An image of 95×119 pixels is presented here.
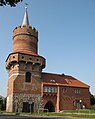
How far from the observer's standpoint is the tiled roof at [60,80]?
56713 millimetres

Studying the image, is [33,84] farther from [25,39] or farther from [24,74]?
[25,39]

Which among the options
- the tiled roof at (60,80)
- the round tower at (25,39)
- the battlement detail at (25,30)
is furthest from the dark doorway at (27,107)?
the battlement detail at (25,30)

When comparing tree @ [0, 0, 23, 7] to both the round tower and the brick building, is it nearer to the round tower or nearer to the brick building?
the brick building

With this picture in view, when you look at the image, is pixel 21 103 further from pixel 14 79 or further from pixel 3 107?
pixel 3 107

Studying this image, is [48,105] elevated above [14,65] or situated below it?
below

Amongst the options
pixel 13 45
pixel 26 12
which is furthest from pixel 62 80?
pixel 26 12

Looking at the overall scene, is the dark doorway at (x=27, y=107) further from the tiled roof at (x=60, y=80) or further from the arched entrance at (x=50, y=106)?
the tiled roof at (x=60, y=80)

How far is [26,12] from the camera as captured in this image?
6244 centimetres

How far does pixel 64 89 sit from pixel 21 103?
37.0ft

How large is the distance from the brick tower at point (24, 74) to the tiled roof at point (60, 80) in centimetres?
259

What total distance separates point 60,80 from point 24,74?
10718 millimetres

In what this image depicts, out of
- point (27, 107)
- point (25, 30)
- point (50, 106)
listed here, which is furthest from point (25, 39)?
point (50, 106)

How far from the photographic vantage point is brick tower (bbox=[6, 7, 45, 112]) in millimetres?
51844

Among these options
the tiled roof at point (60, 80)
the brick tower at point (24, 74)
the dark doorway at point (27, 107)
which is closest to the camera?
the brick tower at point (24, 74)
